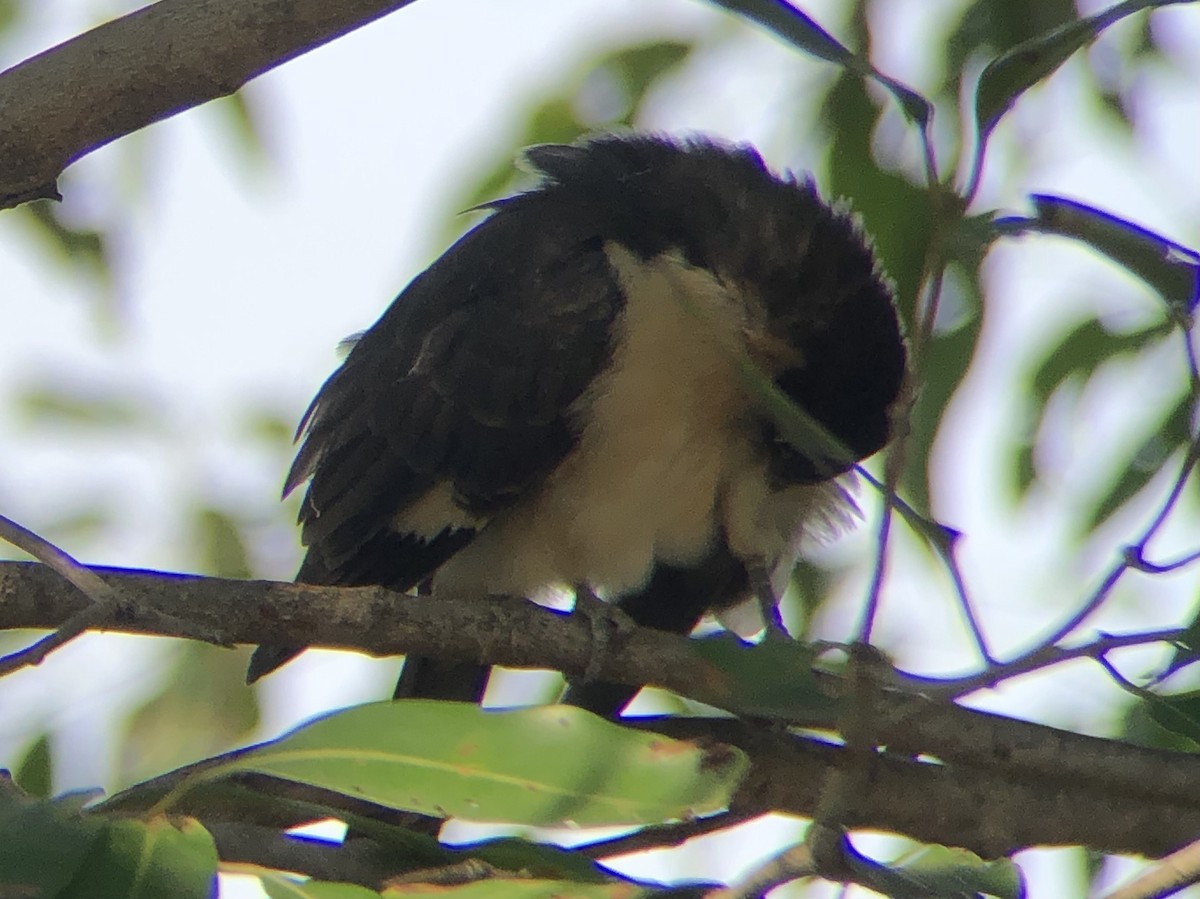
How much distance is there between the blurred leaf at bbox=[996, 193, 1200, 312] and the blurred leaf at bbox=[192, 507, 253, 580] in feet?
6.27

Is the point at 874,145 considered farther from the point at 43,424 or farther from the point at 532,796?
the point at 43,424

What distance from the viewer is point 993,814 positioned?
6.64 ft

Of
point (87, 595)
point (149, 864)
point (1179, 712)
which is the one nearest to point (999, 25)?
point (1179, 712)

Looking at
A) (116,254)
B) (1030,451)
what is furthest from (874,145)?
(116,254)

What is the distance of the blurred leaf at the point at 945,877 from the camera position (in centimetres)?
145

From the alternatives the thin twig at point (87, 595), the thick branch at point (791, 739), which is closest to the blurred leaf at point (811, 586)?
the thick branch at point (791, 739)

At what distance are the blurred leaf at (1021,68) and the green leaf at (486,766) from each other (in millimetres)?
655

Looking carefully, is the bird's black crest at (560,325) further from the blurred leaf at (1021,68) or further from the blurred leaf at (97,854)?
the blurred leaf at (97,854)

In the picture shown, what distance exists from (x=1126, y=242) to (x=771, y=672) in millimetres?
575

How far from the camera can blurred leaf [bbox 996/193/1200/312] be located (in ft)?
5.17

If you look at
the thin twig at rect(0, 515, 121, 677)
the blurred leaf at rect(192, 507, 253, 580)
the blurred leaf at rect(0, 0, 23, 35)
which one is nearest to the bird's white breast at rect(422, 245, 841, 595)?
the blurred leaf at rect(192, 507, 253, 580)

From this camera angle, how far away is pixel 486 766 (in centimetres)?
146

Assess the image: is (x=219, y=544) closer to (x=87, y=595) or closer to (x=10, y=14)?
(x=10, y=14)

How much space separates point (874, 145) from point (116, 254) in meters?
1.41
